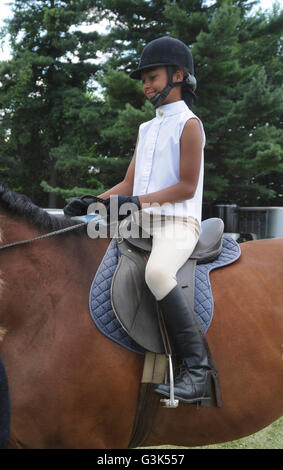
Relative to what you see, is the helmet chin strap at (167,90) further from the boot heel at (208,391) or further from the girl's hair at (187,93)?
the boot heel at (208,391)

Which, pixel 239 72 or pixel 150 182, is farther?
pixel 239 72

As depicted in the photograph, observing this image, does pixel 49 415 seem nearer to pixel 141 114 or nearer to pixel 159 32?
pixel 141 114

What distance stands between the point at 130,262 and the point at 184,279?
12.1 inches

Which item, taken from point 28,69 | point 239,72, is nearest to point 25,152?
point 28,69

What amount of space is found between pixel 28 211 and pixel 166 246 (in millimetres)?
766

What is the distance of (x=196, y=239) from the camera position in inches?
87.4

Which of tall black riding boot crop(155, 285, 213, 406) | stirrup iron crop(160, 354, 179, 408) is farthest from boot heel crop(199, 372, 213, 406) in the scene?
stirrup iron crop(160, 354, 179, 408)

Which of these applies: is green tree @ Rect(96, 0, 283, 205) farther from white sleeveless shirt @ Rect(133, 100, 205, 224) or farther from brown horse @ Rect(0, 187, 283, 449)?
brown horse @ Rect(0, 187, 283, 449)

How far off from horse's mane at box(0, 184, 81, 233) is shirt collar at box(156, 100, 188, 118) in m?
0.83

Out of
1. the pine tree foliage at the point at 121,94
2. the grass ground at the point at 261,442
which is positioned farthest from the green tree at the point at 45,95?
the grass ground at the point at 261,442

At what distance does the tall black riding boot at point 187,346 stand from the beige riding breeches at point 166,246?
70mm

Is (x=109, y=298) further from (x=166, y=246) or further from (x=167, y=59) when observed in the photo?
(x=167, y=59)

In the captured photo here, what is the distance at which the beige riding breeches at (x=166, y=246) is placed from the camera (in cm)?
199

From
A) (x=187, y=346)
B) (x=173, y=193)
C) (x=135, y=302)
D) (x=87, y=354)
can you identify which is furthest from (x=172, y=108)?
(x=87, y=354)
